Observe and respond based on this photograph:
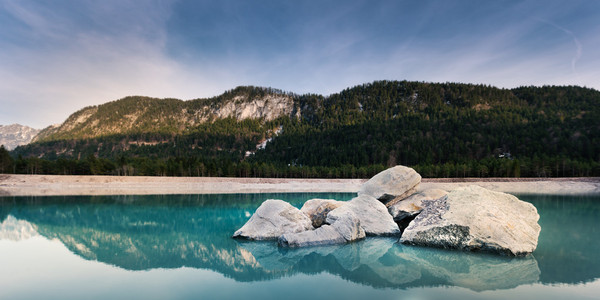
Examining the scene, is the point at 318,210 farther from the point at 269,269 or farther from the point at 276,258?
the point at 269,269

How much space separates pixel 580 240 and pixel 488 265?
7.03 metres

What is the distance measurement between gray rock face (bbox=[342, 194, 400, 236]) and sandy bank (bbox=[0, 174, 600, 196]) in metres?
34.3

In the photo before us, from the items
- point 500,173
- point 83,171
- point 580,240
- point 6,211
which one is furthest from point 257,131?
point 580,240

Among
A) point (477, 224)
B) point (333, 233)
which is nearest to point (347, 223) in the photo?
A: point (333, 233)

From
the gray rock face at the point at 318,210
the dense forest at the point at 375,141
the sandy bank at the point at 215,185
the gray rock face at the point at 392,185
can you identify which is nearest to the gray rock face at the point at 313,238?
the gray rock face at the point at 318,210

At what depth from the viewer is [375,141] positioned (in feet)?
380

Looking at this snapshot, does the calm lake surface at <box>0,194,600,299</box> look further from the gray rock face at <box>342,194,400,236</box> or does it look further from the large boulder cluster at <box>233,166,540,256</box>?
the gray rock face at <box>342,194,400,236</box>

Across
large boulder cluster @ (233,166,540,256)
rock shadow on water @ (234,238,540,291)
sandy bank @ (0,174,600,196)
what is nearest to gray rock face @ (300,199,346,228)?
large boulder cluster @ (233,166,540,256)

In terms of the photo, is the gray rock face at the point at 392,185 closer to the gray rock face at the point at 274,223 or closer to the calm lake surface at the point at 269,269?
the calm lake surface at the point at 269,269

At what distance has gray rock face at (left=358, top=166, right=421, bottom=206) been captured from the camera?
17.1 m

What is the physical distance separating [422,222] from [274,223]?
6.22m

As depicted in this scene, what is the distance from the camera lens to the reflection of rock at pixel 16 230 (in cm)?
1415

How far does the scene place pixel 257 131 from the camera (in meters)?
164

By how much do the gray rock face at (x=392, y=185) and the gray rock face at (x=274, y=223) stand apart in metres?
4.98
